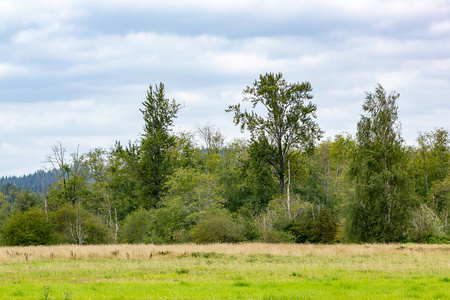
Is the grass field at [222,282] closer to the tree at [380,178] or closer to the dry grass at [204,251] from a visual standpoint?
the dry grass at [204,251]

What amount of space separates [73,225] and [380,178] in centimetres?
2850

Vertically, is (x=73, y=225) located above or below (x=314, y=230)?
above

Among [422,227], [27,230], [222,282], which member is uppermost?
[222,282]

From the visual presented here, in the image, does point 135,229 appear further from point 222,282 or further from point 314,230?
point 222,282

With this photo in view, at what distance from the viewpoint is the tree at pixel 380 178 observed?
37.1 meters

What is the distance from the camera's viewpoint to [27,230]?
122 feet

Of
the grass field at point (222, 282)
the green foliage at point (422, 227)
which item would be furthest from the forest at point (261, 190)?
the grass field at point (222, 282)

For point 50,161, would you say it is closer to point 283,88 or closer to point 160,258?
point 283,88

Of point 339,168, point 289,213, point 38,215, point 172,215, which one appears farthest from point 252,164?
point 339,168

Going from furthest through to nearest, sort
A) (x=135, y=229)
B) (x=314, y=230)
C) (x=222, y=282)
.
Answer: (x=135, y=229) → (x=314, y=230) → (x=222, y=282)

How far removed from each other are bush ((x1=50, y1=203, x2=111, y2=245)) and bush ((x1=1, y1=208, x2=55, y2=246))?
7.22ft

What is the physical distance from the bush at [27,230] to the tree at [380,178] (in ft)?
90.2

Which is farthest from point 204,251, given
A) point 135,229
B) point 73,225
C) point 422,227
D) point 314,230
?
point 135,229

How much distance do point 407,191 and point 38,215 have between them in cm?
3281
